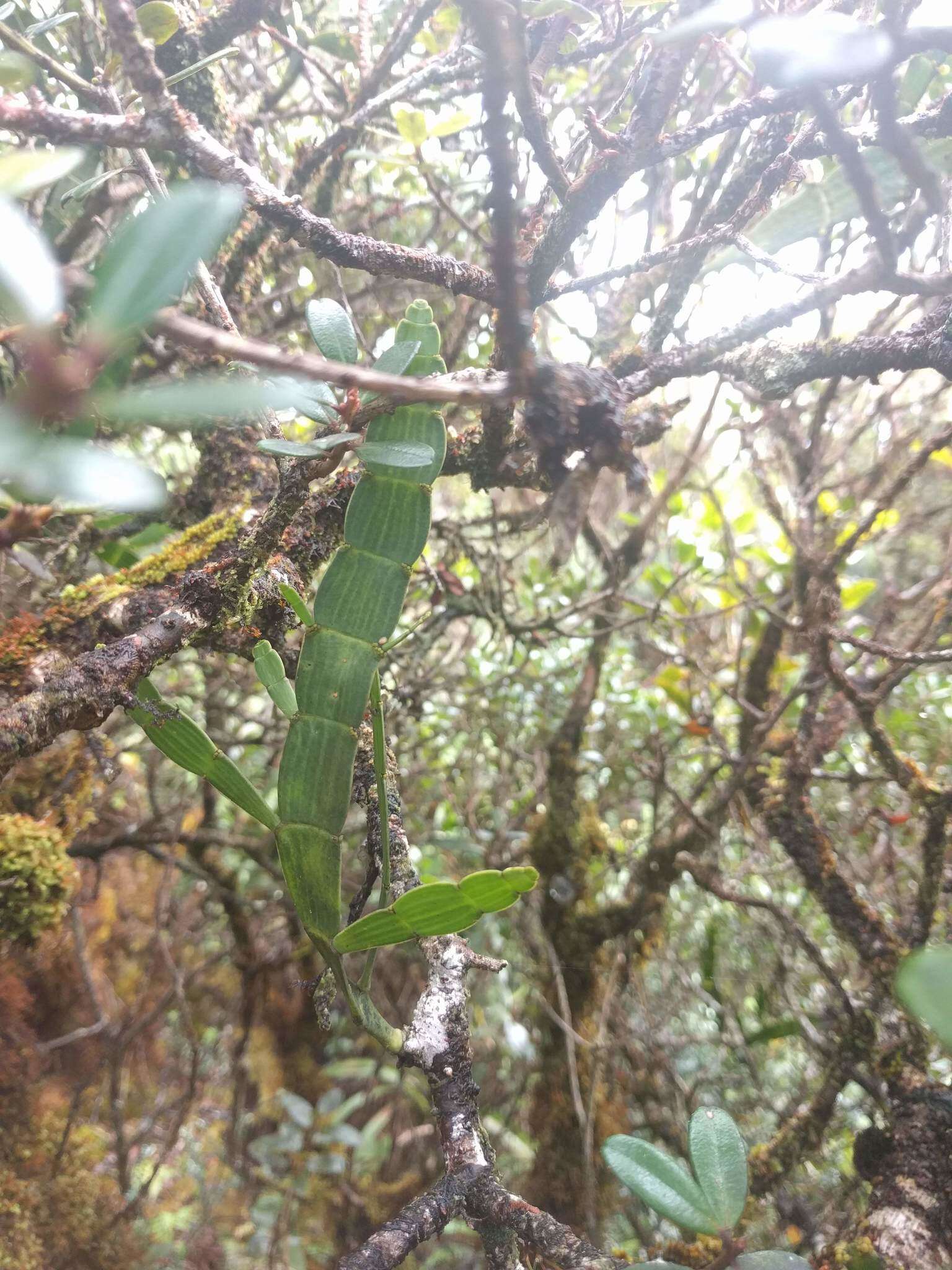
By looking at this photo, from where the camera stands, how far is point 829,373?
78 cm

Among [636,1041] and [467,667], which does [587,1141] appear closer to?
[636,1041]

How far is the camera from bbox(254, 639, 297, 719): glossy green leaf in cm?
57

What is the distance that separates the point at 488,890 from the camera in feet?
1.65

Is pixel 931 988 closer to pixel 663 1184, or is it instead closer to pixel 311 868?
pixel 663 1184

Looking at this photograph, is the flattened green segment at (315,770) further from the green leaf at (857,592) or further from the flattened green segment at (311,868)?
the green leaf at (857,592)

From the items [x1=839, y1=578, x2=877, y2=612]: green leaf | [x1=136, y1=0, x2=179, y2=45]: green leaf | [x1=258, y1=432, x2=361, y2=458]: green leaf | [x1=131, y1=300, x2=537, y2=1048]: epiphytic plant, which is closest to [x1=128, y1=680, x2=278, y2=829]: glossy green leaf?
[x1=131, y1=300, x2=537, y2=1048]: epiphytic plant

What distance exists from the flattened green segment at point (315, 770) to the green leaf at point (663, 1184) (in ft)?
1.12

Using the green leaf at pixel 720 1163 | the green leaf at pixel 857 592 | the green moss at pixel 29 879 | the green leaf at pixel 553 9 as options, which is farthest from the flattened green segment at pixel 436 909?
the green leaf at pixel 857 592

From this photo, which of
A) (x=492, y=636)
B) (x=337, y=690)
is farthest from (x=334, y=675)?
(x=492, y=636)

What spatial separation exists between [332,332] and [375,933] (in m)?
0.45

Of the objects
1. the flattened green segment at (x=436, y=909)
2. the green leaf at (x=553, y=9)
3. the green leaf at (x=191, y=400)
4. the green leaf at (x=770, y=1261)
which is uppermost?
the green leaf at (x=553, y=9)

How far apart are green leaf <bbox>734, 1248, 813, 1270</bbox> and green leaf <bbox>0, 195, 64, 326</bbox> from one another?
2.25 feet

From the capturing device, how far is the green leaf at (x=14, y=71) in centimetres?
58

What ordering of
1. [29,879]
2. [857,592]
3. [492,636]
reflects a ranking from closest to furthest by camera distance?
[29,879] → [492,636] → [857,592]
